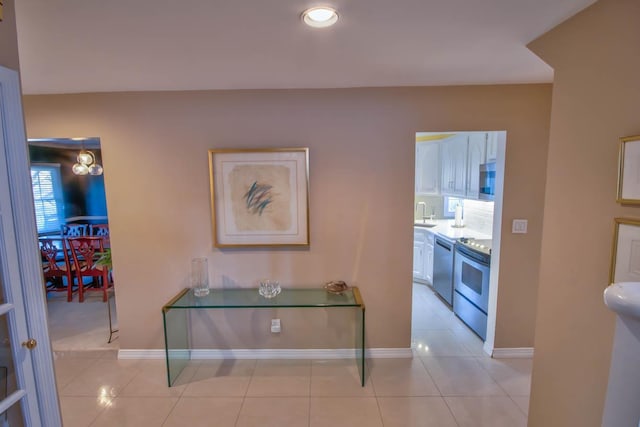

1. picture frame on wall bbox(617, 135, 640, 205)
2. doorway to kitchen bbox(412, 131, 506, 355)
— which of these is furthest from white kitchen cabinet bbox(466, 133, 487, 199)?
picture frame on wall bbox(617, 135, 640, 205)

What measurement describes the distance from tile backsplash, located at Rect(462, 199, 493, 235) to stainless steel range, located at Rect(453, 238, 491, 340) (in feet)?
1.82

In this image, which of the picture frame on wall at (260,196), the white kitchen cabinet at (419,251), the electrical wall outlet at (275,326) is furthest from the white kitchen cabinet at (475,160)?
the electrical wall outlet at (275,326)

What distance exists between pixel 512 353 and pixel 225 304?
2.61 m

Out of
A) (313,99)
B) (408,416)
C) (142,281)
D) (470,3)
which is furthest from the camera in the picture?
(142,281)

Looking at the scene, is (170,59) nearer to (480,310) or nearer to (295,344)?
(295,344)

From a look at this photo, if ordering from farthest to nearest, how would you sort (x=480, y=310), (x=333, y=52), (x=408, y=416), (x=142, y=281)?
(x=480, y=310)
(x=142, y=281)
(x=408, y=416)
(x=333, y=52)

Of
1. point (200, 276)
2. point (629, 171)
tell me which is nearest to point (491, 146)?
point (629, 171)

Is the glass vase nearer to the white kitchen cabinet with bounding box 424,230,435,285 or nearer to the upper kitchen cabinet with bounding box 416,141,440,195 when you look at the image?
the white kitchen cabinet with bounding box 424,230,435,285

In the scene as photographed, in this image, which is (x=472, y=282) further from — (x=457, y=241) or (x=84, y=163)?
(x=84, y=163)

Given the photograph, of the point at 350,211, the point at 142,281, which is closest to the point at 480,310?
the point at 350,211

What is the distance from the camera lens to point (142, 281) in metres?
2.72

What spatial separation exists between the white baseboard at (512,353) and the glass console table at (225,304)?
1.28 metres

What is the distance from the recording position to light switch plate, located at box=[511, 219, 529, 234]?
262 centimetres

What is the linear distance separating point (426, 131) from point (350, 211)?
936 millimetres
